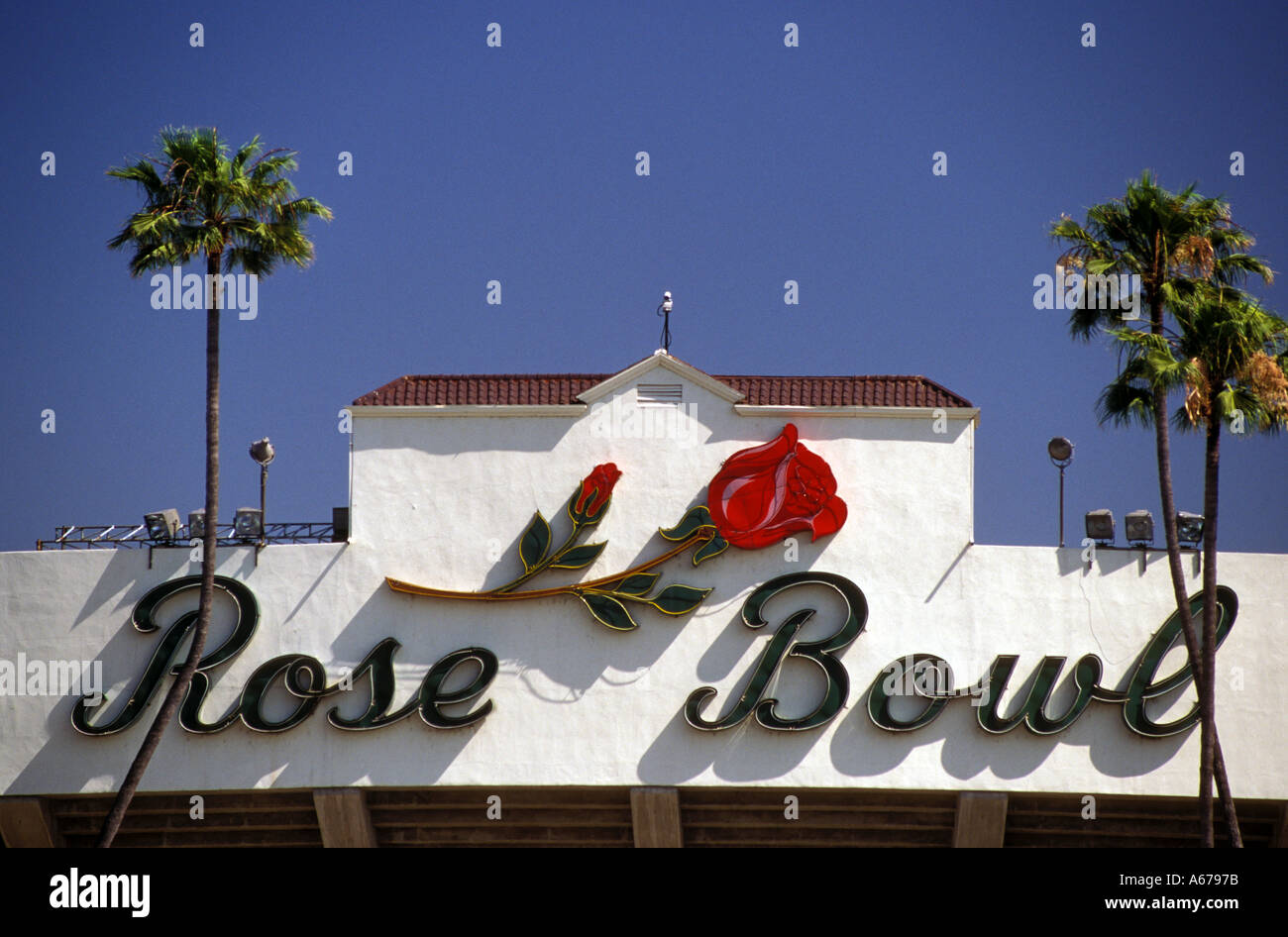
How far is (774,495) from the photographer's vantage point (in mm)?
37875

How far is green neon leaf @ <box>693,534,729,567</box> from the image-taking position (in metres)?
37.8

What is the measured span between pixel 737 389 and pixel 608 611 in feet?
20.0

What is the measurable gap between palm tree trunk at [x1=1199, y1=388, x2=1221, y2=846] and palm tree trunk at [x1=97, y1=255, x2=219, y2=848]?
71.3 feet

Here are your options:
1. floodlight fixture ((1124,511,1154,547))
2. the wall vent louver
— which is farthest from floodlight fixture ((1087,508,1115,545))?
the wall vent louver

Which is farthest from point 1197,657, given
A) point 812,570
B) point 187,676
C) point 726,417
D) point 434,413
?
point 187,676

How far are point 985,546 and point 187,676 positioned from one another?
722 inches

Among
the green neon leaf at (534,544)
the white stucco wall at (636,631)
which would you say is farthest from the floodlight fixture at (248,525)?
the green neon leaf at (534,544)

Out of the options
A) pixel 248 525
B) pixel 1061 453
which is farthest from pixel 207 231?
pixel 1061 453

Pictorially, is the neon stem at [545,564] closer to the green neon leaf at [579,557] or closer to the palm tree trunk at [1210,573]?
the green neon leaf at [579,557]

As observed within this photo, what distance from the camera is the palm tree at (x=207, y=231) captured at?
3631 centimetres

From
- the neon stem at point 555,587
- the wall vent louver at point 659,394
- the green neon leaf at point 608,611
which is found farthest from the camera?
the wall vent louver at point 659,394

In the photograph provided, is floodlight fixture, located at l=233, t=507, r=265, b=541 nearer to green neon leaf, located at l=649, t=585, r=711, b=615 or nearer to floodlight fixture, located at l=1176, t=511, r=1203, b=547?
green neon leaf, located at l=649, t=585, r=711, b=615

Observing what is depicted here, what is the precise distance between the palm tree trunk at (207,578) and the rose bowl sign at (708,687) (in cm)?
113

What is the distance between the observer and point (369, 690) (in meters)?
37.4
